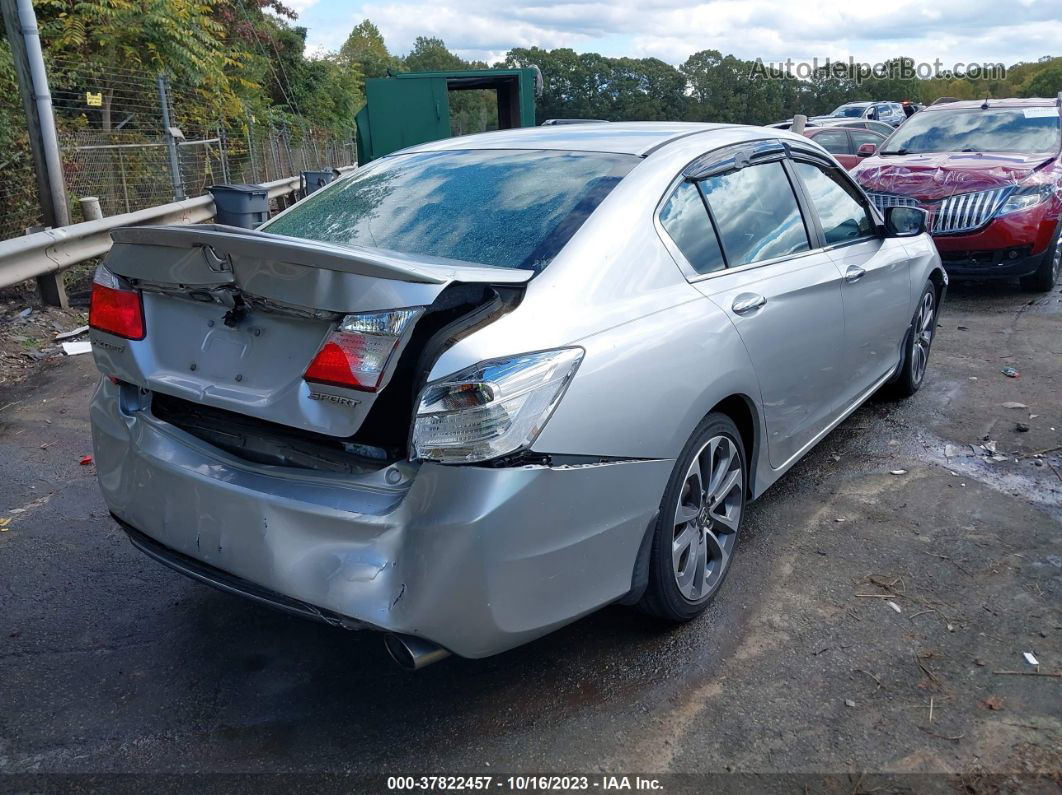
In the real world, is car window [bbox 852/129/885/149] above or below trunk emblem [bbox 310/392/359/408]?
above

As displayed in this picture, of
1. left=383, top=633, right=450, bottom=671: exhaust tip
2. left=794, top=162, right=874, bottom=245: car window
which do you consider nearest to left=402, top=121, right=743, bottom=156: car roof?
left=794, top=162, right=874, bottom=245: car window

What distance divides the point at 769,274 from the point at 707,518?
1.03 m

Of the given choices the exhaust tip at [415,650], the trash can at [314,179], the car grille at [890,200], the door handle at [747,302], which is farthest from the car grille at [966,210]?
the trash can at [314,179]

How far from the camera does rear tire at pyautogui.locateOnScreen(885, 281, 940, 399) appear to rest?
535cm

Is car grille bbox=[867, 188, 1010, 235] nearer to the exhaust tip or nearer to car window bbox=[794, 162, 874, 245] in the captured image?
car window bbox=[794, 162, 874, 245]

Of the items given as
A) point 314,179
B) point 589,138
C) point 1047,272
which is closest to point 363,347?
point 589,138

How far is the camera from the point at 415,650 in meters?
2.37

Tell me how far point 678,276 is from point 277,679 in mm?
1861

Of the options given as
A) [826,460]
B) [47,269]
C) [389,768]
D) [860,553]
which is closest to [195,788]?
[389,768]

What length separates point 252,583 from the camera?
8.46 feet

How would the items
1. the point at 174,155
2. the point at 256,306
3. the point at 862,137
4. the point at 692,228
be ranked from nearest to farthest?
the point at 256,306, the point at 692,228, the point at 174,155, the point at 862,137

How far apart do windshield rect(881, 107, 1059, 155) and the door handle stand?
7230 millimetres

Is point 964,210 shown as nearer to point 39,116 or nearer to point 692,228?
point 692,228

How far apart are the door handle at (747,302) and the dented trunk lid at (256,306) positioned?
3.11ft
